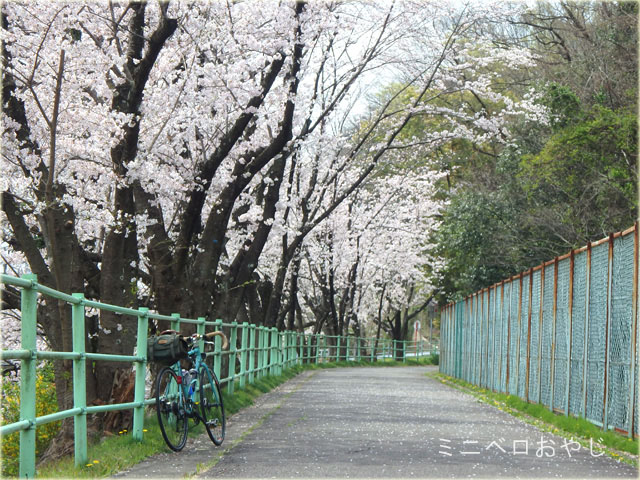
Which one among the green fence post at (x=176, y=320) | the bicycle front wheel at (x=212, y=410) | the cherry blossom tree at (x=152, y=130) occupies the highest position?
the cherry blossom tree at (x=152, y=130)

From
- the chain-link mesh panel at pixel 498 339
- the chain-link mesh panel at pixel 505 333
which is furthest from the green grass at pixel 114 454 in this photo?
the chain-link mesh panel at pixel 498 339

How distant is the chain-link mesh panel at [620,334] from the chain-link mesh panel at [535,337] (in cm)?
399

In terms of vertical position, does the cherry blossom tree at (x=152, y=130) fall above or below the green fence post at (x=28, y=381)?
above

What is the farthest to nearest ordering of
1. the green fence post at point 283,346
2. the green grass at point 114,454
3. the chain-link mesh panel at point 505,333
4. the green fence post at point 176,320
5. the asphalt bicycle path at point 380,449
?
the green fence post at point 283,346, the chain-link mesh panel at point 505,333, the green fence post at point 176,320, the asphalt bicycle path at point 380,449, the green grass at point 114,454

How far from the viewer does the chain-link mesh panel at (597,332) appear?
1080 centimetres

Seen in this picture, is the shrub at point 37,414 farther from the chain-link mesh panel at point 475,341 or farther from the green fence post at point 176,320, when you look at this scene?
the chain-link mesh panel at point 475,341

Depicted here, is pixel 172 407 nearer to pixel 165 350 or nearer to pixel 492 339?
pixel 165 350

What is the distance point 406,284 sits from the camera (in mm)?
53031

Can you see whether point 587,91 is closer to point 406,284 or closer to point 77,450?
point 77,450

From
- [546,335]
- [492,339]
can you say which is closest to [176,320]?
[546,335]

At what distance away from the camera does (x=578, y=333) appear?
472 inches

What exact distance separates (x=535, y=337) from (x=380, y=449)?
21.7ft

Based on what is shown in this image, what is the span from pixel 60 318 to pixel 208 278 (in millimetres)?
4184

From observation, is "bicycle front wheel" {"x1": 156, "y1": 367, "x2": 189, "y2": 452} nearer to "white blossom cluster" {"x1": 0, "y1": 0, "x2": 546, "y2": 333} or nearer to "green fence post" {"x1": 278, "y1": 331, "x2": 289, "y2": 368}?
"white blossom cluster" {"x1": 0, "y1": 0, "x2": 546, "y2": 333}
